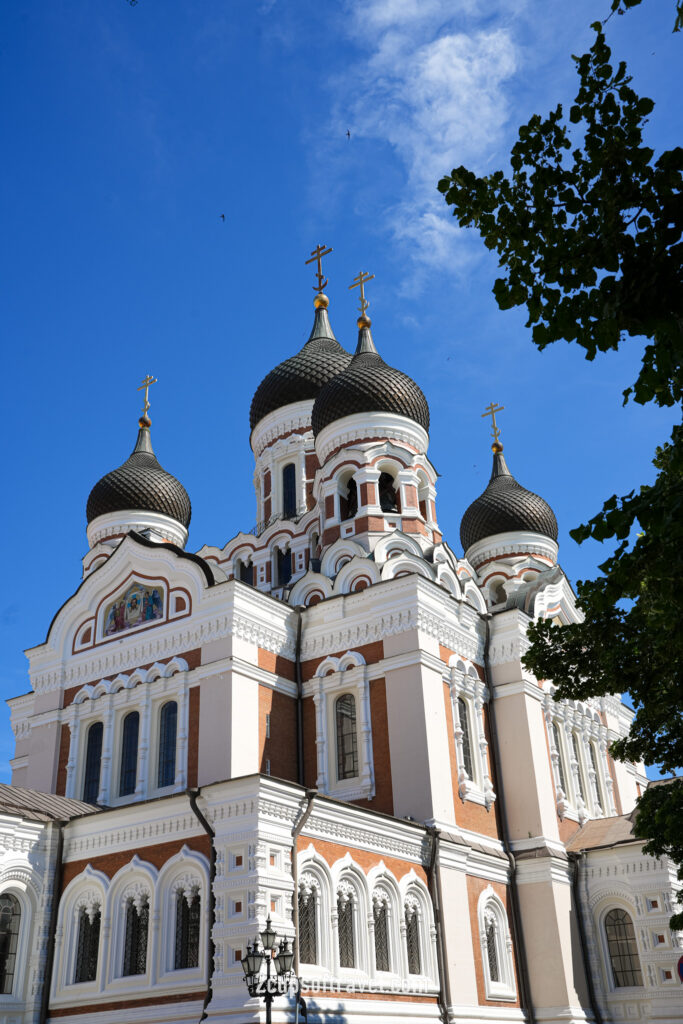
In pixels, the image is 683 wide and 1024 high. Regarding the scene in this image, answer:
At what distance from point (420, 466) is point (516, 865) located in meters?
8.33

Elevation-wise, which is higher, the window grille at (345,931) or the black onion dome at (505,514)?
the black onion dome at (505,514)

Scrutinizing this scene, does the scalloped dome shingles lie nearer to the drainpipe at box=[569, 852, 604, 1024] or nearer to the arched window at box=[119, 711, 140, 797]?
the arched window at box=[119, 711, 140, 797]

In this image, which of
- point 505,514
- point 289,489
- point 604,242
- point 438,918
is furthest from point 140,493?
point 604,242

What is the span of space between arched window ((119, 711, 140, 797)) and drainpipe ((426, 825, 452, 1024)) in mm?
5092

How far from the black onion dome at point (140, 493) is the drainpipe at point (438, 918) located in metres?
11.8

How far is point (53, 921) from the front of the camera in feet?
45.1

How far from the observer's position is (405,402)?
21.4 meters

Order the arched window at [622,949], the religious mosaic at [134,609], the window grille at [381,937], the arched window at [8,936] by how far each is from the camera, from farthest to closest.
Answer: the religious mosaic at [134,609] < the arched window at [622,949] < the window grille at [381,937] < the arched window at [8,936]

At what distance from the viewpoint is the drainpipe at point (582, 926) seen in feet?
53.6

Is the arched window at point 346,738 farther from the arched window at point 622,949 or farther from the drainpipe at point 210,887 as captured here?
the arched window at point 622,949

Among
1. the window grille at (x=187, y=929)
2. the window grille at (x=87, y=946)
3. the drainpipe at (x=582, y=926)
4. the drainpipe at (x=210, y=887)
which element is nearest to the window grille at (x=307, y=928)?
the drainpipe at (x=210, y=887)

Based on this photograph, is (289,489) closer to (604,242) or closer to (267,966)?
(267,966)

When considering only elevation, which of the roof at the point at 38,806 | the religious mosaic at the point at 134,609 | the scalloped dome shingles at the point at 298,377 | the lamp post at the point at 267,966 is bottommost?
the lamp post at the point at 267,966

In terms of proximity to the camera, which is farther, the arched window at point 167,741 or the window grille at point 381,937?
the arched window at point 167,741
